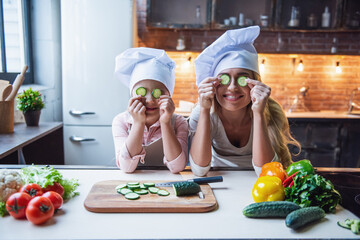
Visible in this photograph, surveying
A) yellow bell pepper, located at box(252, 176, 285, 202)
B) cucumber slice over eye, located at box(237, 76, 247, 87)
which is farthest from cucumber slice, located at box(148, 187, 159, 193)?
cucumber slice over eye, located at box(237, 76, 247, 87)

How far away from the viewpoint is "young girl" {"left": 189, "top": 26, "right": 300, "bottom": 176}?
1.62 metres

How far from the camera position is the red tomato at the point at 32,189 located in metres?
1.14

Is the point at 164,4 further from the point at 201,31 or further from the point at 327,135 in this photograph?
the point at 327,135

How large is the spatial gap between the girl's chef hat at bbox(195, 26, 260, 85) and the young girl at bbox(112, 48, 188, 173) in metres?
0.23

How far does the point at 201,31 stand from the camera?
4.36 metres

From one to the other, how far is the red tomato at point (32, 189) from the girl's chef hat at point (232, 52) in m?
1.07

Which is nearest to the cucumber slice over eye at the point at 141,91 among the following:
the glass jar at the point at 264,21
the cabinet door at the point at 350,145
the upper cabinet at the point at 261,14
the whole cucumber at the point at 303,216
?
the whole cucumber at the point at 303,216

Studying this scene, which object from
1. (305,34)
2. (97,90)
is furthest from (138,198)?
(305,34)

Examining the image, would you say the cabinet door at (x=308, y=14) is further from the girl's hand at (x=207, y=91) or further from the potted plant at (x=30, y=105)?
the potted plant at (x=30, y=105)

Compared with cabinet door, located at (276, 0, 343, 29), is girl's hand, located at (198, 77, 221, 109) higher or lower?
lower

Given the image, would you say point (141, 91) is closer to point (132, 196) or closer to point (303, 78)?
point (132, 196)

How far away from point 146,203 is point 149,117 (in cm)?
70

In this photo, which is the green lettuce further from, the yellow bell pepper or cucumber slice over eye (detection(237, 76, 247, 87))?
cucumber slice over eye (detection(237, 76, 247, 87))

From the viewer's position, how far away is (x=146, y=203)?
3.88 feet
